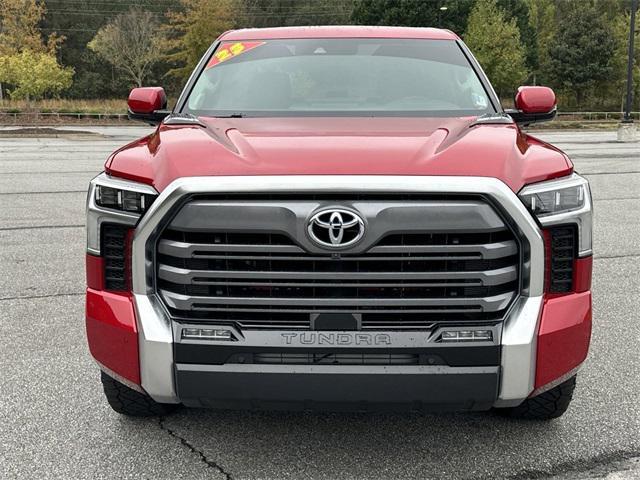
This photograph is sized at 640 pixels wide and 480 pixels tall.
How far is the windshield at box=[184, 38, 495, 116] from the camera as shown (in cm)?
400

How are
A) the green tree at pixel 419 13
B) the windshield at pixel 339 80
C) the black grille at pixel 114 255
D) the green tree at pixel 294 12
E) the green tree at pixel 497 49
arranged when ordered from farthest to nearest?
1. the green tree at pixel 294 12
2. the green tree at pixel 419 13
3. the green tree at pixel 497 49
4. the windshield at pixel 339 80
5. the black grille at pixel 114 255

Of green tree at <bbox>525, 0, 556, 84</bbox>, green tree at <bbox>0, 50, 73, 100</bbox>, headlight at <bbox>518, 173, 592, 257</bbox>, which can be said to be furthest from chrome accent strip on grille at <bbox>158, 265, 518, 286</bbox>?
green tree at <bbox>525, 0, 556, 84</bbox>

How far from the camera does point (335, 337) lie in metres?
2.69

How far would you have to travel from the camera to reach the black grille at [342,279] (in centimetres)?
267

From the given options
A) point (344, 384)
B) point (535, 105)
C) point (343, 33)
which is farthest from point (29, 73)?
point (344, 384)

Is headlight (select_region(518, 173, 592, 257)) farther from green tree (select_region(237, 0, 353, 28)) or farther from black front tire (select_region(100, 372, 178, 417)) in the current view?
green tree (select_region(237, 0, 353, 28))

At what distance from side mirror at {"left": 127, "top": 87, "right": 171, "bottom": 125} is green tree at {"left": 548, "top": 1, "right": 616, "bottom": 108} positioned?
197 ft

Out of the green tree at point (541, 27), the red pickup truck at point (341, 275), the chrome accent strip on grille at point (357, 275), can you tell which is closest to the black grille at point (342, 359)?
the red pickup truck at point (341, 275)

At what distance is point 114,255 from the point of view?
285 cm

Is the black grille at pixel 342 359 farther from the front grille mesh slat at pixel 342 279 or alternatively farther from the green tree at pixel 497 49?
the green tree at pixel 497 49

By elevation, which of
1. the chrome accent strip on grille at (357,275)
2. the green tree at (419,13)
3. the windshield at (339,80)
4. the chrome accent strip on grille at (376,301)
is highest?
the green tree at (419,13)

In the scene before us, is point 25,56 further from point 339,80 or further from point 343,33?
point 339,80

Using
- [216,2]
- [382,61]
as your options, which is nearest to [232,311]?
[382,61]

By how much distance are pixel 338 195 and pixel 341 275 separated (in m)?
0.30
